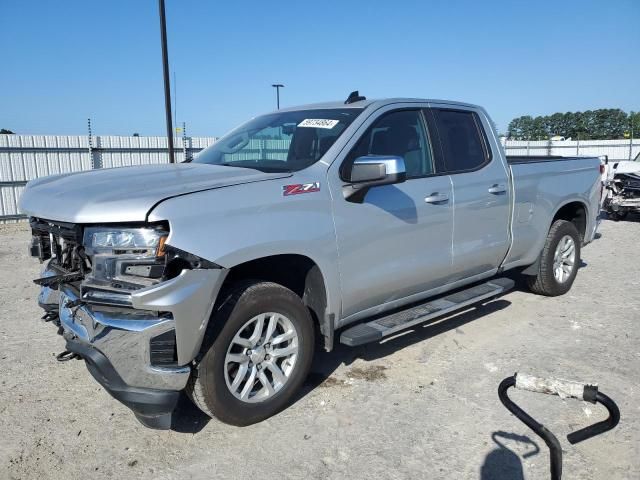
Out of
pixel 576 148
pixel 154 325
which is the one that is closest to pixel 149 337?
pixel 154 325

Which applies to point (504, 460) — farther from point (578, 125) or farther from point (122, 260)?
point (578, 125)

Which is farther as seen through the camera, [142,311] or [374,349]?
[374,349]

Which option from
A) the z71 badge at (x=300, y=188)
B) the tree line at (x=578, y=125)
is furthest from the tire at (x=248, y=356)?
the tree line at (x=578, y=125)

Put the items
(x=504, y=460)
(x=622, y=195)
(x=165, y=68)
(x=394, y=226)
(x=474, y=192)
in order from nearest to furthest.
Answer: (x=504, y=460) → (x=394, y=226) → (x=474, y=192) → (x=165, y=68) → (x=622, y=195)

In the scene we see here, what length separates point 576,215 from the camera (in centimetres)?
608

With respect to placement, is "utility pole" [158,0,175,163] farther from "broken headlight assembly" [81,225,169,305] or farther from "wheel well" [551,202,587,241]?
"broken headlight assembly" [81,225,169,305]

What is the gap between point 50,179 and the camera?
11.8 ft

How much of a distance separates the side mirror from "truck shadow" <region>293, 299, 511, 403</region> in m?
1.38

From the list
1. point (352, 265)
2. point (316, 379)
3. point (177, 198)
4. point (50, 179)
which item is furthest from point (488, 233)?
point (50, 179)

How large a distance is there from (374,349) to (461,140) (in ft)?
6.42

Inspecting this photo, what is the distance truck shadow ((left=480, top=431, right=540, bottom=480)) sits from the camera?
2.72 metres

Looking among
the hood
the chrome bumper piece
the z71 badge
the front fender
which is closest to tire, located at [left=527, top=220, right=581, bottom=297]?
the front fender

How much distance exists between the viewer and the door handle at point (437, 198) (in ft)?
13.2

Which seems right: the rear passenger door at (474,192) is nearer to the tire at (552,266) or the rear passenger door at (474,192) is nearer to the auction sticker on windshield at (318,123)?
the tire at (552,266)
